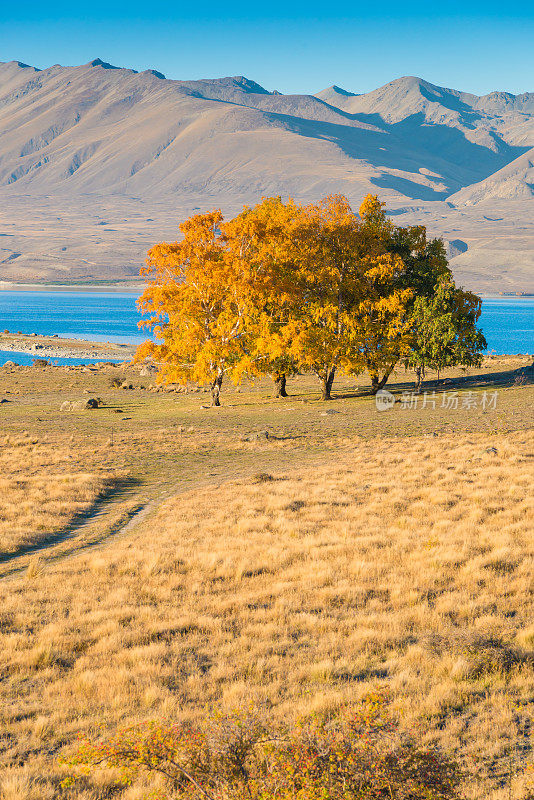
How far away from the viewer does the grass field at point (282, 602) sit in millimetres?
7551

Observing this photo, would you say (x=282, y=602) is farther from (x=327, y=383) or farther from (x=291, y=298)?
(x=327, y=383)

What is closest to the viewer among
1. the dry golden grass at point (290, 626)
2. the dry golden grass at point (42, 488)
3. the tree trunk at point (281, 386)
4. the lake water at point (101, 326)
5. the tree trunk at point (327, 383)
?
the dry golden grass at point (290, 626)

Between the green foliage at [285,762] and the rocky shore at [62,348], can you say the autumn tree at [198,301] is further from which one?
the rocky shore at [62,348]

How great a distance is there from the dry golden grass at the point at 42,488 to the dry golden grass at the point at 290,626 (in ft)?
8.39

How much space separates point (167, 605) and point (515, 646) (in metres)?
5.69

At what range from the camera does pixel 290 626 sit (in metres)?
10.1

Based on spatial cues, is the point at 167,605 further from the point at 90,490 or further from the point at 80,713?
the point at 90,490

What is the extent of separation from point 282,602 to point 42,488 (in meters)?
13.9

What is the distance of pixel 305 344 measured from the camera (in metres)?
39.4

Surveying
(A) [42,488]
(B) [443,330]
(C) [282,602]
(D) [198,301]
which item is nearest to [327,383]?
(B) [443,330]

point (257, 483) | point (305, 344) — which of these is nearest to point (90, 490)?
point (257, 483)

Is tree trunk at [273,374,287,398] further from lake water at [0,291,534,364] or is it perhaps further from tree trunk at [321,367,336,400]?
lake water at [0,291,534,364]

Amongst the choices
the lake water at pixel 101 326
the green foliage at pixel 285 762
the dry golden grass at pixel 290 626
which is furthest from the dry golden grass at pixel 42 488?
the lake water at pixel 101 326

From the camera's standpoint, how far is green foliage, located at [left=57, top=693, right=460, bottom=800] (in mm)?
5719
